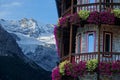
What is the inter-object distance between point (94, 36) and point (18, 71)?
124540 millimetres

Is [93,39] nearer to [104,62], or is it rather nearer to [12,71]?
[104,62]

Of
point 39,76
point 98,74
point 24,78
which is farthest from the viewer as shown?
point 39,76

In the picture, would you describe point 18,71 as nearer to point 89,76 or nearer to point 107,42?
point 107,42

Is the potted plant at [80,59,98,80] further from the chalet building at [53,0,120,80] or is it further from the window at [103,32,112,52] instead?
the window at [103,32,112,52]

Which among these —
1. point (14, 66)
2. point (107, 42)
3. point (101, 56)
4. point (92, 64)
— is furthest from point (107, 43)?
point (14, 66)

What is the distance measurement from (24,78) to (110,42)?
119825 mm

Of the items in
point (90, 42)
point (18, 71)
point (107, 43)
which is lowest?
point (18, 71)

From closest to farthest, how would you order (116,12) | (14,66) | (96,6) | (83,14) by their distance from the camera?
1. (116,12)
2. (83,14)
3. (96,6)
4. (14,66)

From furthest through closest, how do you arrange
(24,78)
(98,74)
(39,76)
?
(39,76)
(24,78)
(98,74)

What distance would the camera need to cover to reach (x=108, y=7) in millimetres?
48938

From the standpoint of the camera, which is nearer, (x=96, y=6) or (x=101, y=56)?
(x=101, y=56)

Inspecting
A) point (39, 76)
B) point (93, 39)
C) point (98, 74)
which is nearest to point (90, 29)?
point (93, 39)

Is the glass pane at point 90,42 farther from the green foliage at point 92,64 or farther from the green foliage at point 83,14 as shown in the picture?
the green foliage at point 92,64

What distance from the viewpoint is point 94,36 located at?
48.6 m
